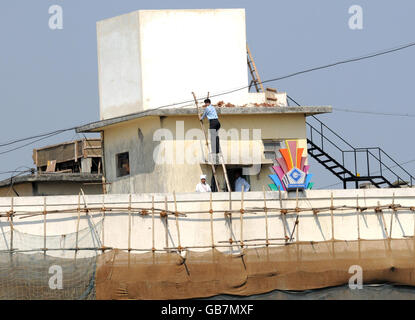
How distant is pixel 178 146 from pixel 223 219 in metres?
5.98

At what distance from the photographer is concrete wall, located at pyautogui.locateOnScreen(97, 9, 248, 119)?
3475 cm

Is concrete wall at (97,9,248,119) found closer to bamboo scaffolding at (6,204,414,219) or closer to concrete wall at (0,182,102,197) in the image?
concrete wall at (0,182,102,197)

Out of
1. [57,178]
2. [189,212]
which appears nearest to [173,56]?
[189,212]

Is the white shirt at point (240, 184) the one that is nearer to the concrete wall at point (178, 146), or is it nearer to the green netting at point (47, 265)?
the concrete wall at point (178, 146)

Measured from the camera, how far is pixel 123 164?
3603 cm

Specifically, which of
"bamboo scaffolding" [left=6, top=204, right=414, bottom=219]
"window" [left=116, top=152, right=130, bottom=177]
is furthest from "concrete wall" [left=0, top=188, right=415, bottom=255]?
"window" [left=116, top=152, right=130, bottom=177]

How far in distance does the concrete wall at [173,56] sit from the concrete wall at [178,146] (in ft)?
2.51

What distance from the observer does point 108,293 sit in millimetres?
27141

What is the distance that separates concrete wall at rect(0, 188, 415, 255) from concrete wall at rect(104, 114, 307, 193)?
17.4ft

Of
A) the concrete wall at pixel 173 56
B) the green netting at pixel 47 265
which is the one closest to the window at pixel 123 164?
the concrete wall at pixel 173 56

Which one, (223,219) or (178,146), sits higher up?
(178,146)

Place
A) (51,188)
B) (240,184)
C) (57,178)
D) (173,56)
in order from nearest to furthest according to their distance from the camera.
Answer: (240,184) < (173,56) < (57,178) < (51,188)

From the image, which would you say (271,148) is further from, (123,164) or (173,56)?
(123,164)
